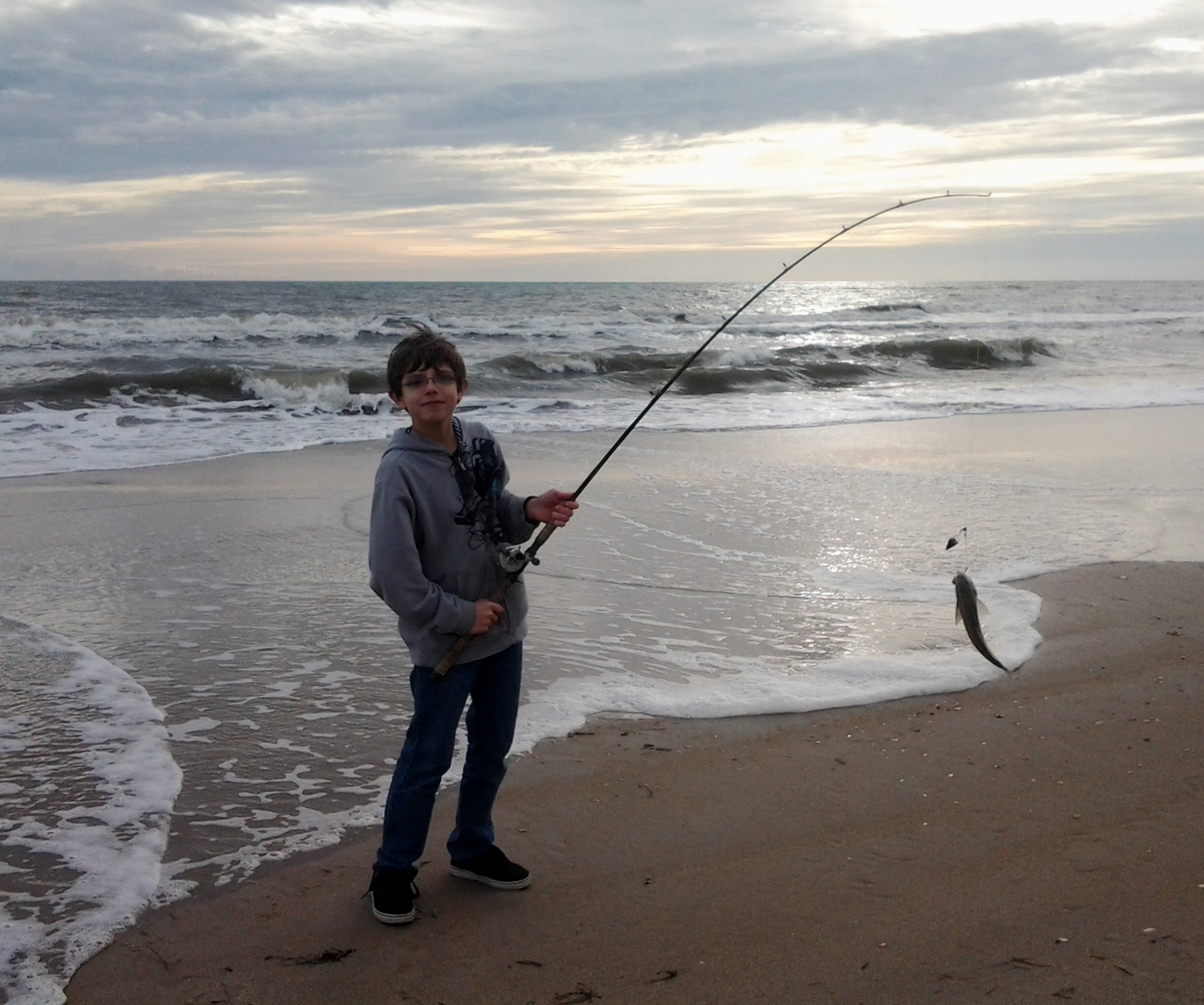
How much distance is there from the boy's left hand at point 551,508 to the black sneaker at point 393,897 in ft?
2.87

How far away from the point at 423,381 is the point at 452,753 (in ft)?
2.84

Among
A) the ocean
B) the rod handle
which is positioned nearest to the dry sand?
the ocean

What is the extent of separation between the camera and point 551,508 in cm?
272

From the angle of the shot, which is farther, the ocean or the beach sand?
the ocean

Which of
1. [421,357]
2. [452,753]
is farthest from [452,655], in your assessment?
[421,357]

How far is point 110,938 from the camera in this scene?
99.0 inches

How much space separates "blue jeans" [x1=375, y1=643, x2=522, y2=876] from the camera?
2602mm

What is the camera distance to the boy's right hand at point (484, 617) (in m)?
2.54

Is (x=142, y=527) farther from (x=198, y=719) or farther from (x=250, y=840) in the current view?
(x=250, y=840)

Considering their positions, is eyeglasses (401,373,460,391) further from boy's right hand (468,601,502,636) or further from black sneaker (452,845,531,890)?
black sneaker (452,845,531,890)

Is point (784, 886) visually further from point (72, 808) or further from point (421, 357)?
point (72, 808)

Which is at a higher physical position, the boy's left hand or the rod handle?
the boy's left hand

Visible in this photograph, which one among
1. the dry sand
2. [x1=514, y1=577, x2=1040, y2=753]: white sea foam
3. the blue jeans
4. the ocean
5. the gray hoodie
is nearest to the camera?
the dry sand

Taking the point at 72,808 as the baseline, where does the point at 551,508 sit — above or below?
above
